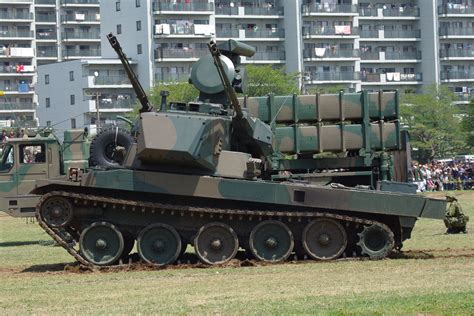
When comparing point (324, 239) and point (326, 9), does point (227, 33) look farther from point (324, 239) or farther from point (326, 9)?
point (324, 239)

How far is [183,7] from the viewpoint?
110 m

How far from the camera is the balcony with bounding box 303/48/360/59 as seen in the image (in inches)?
4550

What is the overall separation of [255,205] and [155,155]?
265 centimetres

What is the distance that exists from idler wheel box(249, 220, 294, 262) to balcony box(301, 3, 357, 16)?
90.6 m

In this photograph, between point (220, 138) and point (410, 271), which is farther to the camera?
point (220, 138)

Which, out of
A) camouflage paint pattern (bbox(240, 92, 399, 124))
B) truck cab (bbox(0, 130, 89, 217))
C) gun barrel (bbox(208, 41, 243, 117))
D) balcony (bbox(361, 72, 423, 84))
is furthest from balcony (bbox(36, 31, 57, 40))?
gun barrel (bbox(208, 41, 243, 117))

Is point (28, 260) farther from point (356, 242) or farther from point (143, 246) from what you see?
point (356, 242)

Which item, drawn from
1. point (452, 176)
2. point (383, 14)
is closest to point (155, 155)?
point (452, 176)

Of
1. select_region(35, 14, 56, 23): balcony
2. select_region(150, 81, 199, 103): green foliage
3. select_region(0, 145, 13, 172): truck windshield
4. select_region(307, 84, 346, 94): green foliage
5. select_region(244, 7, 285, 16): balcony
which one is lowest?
select_region(0, 145, 13, 172): truck windshield

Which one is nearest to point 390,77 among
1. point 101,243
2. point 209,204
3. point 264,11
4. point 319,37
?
point 319,37

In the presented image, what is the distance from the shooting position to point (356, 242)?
26.8m

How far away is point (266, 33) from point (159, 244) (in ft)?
294

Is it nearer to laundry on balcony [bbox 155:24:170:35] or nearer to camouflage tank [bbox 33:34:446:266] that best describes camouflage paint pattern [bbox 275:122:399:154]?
camouflage tank [bbox 33:34:446:266]

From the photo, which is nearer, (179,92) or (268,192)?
(268,192)
